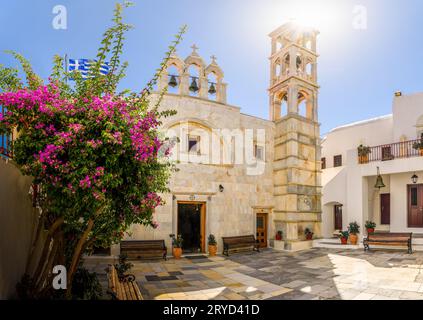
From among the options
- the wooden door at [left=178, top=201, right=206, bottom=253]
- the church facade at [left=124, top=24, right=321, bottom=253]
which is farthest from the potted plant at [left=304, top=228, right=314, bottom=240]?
the wooden door at [left=178, top=201, right=206, bottom=253]

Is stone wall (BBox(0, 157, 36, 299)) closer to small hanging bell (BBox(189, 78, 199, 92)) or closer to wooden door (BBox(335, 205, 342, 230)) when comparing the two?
small hanging bell (BBox(189, 78, 199, 92))

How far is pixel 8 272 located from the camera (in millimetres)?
4734

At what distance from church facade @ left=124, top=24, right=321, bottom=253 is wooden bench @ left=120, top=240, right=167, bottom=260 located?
412 mm

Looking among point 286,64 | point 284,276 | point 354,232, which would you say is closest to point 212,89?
point 286,64

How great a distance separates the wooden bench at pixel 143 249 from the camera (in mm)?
11219

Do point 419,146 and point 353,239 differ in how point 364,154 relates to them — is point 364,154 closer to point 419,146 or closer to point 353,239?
point 419,146

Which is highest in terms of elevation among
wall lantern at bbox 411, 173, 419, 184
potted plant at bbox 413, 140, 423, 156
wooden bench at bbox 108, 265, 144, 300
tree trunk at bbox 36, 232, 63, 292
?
potted plant at bbox 413, 140, 423, 156

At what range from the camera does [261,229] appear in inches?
597

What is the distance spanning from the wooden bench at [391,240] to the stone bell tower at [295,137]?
277 centimetres

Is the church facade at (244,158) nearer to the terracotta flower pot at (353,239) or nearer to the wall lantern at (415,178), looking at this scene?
the terracotta flower pot at (353,239)

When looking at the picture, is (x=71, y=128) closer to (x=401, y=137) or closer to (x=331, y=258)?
(x=331, y=258)

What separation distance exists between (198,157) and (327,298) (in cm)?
845

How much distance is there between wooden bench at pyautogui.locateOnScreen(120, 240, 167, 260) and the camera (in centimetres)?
1122
